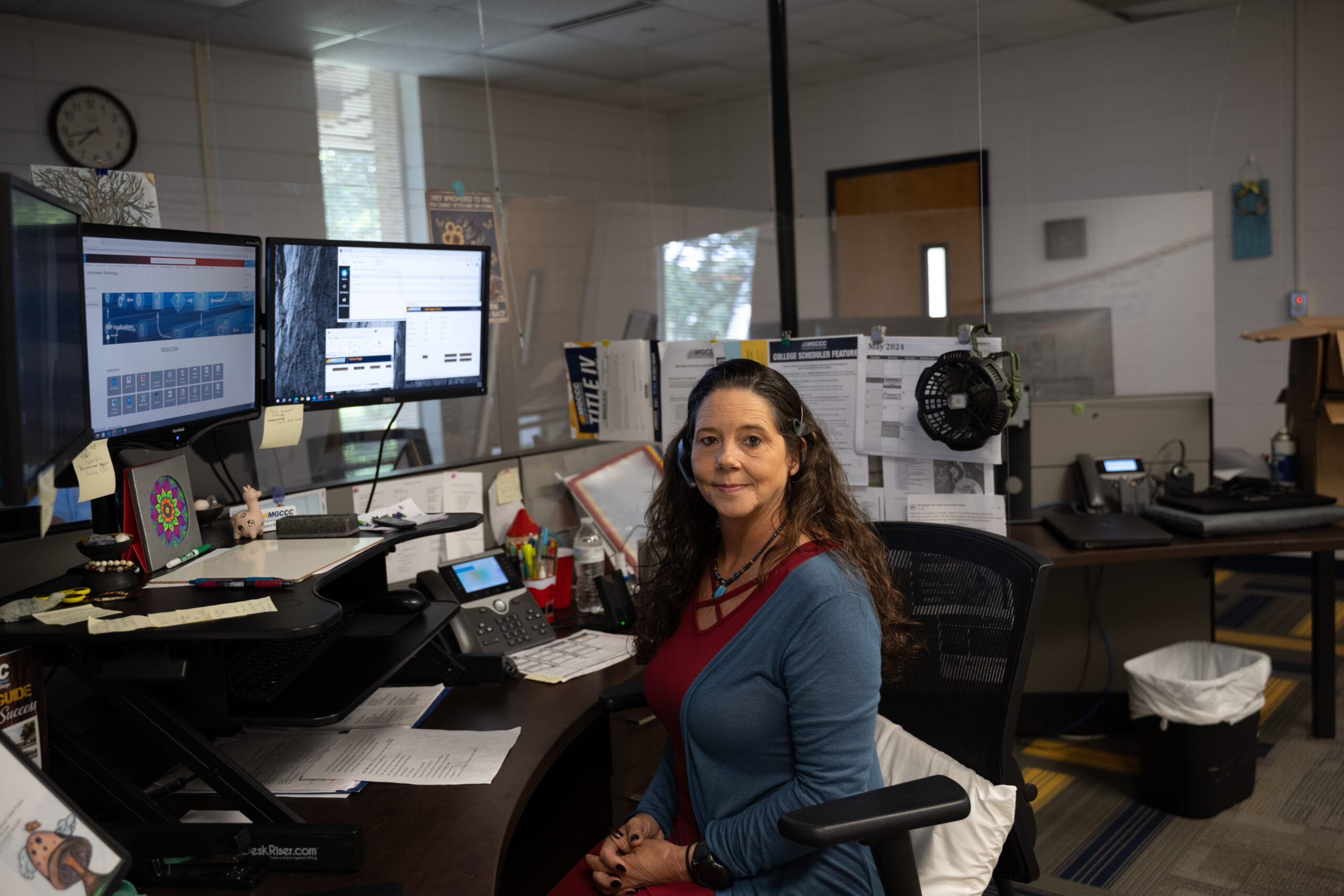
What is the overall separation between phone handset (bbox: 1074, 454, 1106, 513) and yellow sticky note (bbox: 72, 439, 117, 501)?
2438mm

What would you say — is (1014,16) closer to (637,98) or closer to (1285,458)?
(637,98)

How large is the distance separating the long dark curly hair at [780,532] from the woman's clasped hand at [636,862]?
0.94ft

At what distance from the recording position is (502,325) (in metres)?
2.47

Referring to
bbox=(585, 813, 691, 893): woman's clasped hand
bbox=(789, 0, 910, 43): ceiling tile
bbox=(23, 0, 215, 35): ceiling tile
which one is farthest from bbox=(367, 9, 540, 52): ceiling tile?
bbox=(585, 813, 691, 893): woman's clasped hand

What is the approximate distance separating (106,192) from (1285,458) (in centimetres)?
316

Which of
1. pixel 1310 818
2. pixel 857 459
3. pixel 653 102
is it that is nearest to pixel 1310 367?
pixel 1310 818

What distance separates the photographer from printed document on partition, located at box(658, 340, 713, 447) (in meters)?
2.25

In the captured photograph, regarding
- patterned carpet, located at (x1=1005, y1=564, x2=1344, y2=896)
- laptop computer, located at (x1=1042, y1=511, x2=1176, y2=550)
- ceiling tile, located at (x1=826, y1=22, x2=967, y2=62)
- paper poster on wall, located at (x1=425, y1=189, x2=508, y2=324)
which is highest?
ceiling tile, located at (x1=826, y1=22, x2=967, y2=62)

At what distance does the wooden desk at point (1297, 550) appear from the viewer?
2.53 meters

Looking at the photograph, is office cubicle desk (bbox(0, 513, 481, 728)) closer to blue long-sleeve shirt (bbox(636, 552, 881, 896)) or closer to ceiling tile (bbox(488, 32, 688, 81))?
blue long-sleeve shirt (bbox(636, 552, 881, 896))

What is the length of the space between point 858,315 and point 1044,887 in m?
2.01

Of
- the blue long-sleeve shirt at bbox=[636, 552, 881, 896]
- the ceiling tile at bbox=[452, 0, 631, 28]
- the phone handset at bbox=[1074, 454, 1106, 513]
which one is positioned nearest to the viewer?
the blue long-sleeve shirt at bbox=[636, 552, 881, 896]

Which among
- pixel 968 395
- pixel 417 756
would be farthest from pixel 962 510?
pixel 417 756

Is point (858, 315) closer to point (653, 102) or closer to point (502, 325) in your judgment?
point (502, 325)
